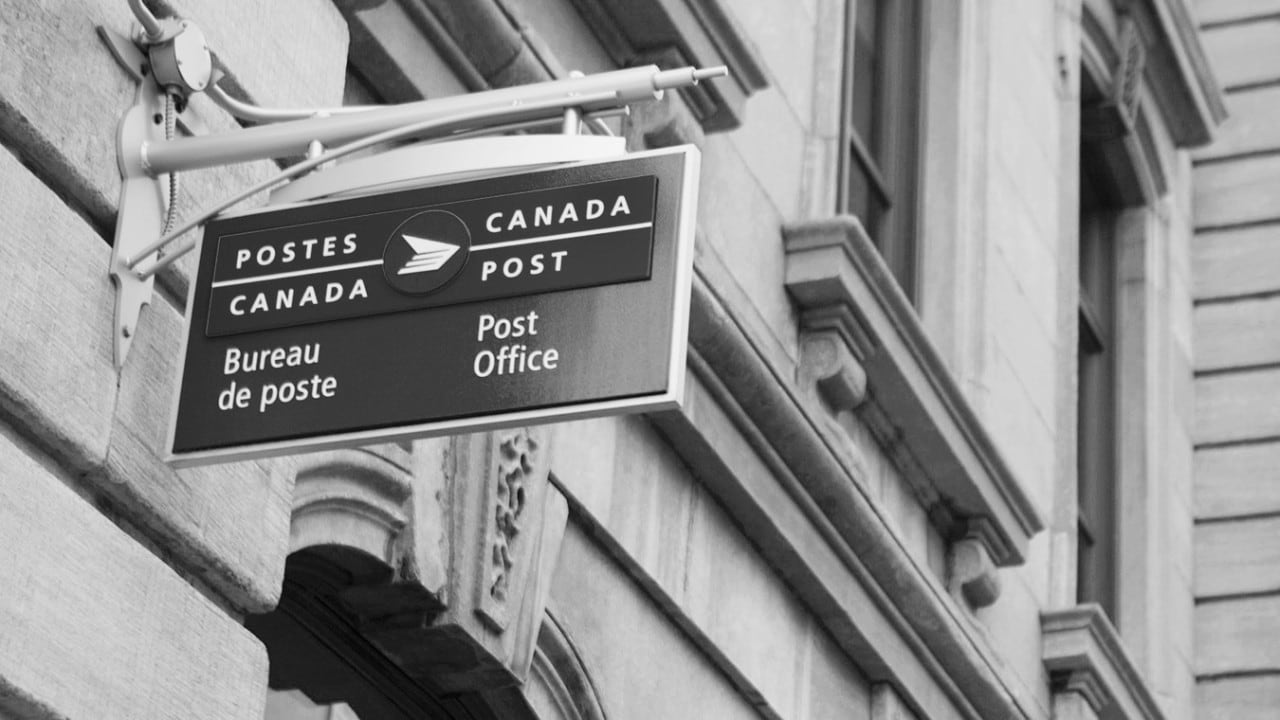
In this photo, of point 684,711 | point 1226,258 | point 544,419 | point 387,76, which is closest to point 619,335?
point 544,419

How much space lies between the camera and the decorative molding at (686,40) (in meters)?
8.03

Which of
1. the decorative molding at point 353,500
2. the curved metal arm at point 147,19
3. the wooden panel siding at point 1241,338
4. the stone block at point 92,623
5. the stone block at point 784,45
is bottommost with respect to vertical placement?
the stone block at point 92,623

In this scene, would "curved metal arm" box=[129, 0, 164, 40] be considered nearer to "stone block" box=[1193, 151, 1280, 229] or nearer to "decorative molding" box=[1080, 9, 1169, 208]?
"decorative molding" box=[1080, 9, 1169, 208]

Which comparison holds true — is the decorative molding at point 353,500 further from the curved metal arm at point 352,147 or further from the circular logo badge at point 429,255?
the circular logo badge at point 429,255

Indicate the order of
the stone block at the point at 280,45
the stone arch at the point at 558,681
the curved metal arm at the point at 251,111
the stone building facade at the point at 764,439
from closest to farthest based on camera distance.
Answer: the stone building facade at the point at 764,439 < the curved metal arm at the point at 251,111 < the stone block at the point at 280,45 < the stone arch at the point at 558,681

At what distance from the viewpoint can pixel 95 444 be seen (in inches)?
192

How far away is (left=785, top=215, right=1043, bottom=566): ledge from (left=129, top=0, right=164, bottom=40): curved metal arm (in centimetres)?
417

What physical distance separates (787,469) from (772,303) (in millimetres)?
700

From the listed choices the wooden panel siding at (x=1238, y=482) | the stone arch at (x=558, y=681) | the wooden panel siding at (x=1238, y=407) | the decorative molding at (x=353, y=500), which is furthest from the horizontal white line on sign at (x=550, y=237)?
the wooden panel siding at (x=1238, y=407)

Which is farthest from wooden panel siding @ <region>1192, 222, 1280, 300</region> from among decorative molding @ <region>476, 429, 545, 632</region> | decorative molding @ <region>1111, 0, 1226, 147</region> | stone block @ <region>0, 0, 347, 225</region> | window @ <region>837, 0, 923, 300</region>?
stone block @ <region>0, 0, 347, 225</region>

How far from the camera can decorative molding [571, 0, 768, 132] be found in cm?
803

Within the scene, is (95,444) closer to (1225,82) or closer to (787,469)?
(787,469)

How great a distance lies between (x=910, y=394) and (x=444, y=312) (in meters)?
5.05

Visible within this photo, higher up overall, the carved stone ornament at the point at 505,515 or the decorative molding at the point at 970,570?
the decorative molding at the point at 970,570
